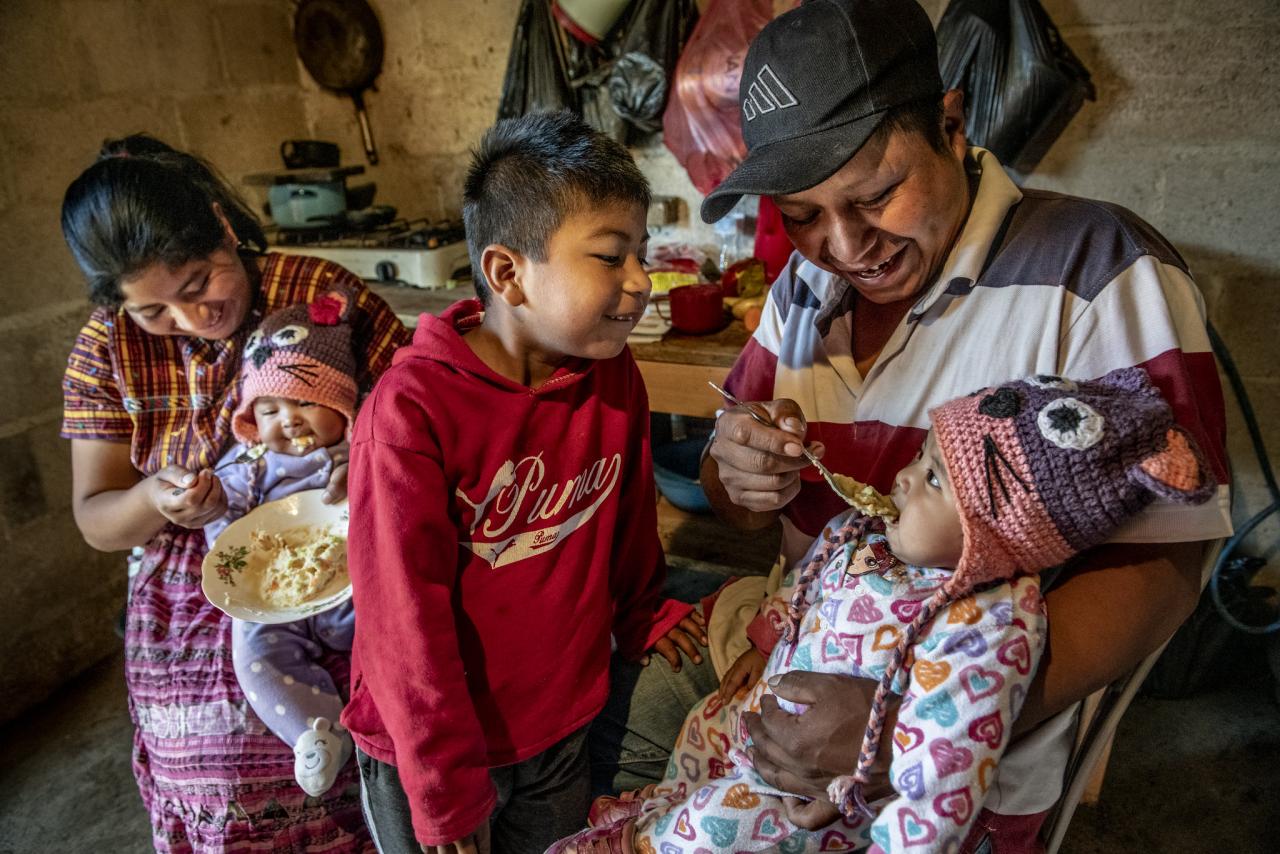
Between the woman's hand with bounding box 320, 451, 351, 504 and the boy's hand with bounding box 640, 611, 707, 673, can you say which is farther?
the woman's hand with bounding box 320, 451, 351, 504

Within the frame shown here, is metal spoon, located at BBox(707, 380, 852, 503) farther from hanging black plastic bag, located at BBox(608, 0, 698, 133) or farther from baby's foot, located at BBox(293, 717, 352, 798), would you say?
hanging black plastic bag, located at BBox(608, 0, 698, 133)

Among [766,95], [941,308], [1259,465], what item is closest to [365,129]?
[766,95]

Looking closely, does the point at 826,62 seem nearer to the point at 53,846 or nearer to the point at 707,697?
the point at 707,697

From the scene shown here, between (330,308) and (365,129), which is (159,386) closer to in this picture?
(330,308)

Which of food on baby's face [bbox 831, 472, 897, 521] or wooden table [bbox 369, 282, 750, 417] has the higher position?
food on baby's face [bbox 831, 472, 897, 521]

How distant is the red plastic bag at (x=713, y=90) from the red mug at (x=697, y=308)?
1.63ft

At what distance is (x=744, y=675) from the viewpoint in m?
1.48

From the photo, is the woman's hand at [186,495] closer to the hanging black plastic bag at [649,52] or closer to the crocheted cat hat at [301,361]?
the crocheted cat hat at [301,361]

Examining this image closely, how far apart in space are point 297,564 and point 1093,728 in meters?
1.51

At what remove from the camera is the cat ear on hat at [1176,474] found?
3.07 ft

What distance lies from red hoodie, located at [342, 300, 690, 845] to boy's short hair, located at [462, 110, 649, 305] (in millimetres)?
196

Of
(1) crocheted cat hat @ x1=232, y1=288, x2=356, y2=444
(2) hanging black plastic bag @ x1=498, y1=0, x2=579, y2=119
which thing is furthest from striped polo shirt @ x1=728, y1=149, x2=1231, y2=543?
(2) hanging black plastic bag @ x1=498, y1=0, x2=579, y2=119

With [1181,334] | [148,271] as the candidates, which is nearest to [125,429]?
[148,271]

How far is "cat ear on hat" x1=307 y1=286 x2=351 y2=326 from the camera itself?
5.98 ft
